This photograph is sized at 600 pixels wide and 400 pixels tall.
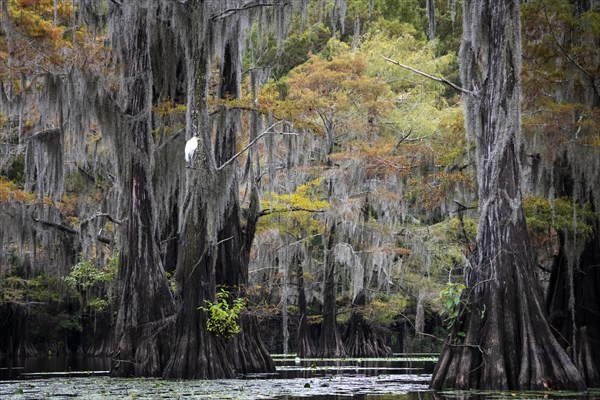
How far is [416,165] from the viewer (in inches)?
788

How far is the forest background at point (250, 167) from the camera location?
13.5 metres

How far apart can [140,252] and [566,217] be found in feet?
24.6

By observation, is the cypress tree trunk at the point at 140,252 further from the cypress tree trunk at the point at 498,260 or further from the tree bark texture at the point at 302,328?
the tree bark texture at the point at 302,328

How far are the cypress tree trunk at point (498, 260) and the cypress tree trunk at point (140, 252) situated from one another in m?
5.79

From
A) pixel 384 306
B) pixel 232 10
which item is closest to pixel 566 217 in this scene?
pixel 232 10

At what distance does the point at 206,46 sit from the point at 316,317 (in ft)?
66.5

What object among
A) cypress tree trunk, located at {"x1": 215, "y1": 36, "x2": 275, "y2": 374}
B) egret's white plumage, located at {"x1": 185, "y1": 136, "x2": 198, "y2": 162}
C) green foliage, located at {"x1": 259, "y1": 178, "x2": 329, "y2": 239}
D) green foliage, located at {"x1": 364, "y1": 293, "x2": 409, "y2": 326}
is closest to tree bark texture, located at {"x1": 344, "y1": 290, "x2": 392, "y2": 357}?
green foliage, located at {"x1": 364, "y1": 293, "x2": 409, "y2": 326}

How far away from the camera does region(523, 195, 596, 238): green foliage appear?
13.4 meters

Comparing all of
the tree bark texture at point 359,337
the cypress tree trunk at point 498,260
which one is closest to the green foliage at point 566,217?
the cypress tree trunk at point 498,260

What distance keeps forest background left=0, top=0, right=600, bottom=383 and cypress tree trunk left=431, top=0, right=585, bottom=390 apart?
542 mm

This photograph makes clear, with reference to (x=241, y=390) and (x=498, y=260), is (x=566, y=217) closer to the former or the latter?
(x=498, y=260)

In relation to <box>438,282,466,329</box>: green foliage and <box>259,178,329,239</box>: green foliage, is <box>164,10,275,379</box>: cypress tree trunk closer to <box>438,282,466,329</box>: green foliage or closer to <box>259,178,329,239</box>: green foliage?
<box>438,282,466,329</box>: green foliage

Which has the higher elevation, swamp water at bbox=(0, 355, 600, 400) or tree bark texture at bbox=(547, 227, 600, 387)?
tree bark texture at bbox=(547, 227, 600, 387)

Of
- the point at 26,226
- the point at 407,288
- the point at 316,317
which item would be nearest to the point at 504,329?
the point at 26,226
